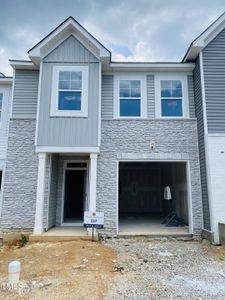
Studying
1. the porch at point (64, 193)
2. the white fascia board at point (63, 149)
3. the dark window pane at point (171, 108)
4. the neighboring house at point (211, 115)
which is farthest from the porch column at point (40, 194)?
the neighboring house at point (211, 115)

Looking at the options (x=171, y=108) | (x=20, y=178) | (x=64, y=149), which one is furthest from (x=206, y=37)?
(x=20, y=178)

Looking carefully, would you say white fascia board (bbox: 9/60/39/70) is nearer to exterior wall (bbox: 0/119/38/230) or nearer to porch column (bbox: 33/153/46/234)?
Result: exterior wall (bbox: 0/119/38/230)

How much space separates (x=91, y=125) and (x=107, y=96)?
5.18ft

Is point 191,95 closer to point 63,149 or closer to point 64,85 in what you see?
point 64,85

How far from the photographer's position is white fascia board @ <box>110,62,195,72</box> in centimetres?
873

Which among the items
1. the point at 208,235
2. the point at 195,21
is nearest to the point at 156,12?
the point at 195,21

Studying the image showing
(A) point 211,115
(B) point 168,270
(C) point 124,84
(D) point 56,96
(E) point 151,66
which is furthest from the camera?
(C) point 124,84

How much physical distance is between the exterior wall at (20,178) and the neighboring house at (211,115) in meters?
6.22

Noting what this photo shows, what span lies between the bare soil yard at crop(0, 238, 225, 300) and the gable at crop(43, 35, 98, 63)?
654cm

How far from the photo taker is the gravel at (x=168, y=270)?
395 centimetres

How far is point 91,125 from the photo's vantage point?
8.03m

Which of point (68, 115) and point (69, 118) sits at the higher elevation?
point (68, 115)

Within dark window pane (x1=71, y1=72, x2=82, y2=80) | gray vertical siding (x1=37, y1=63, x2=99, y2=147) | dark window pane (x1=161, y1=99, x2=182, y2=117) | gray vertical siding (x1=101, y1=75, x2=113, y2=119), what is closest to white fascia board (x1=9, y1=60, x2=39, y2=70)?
gray vertical siding (x1=37, y1=63, x2=99, y2=147)

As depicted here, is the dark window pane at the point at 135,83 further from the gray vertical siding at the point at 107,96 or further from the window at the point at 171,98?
the window at the point at 171,98
